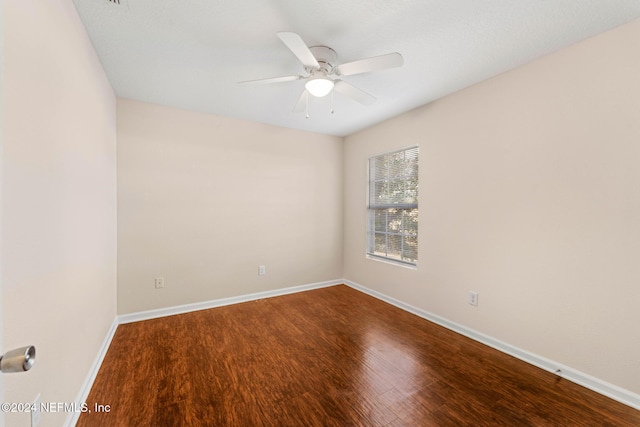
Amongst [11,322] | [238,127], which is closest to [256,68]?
[238,127]

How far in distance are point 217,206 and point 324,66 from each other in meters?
2.18

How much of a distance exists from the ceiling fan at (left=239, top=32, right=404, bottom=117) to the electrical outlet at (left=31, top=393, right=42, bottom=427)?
2056 mm

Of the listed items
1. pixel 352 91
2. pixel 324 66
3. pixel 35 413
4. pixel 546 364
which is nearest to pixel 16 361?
pixel 35 413

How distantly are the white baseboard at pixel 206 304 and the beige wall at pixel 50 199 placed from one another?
84cm

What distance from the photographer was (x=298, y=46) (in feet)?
5.29

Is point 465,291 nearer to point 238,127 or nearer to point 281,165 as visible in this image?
point 281,165

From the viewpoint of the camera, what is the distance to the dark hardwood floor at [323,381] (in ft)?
5.28

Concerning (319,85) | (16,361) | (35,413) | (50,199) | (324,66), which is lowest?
(35,413)

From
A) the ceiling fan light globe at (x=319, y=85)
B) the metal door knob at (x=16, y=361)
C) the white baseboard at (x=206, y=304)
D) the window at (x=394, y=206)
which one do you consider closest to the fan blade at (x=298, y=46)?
the ceiling fan light globe at (x=319, y=85)

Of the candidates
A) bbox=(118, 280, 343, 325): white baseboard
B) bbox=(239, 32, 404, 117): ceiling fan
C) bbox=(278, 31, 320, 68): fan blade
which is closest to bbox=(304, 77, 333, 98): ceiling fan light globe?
bbox=(239, 32, 404, 117): ceiling fan

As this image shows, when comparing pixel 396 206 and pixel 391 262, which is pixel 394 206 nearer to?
pixel 396 206

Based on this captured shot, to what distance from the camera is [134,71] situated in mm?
2324

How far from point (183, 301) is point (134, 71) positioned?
96.3 inches

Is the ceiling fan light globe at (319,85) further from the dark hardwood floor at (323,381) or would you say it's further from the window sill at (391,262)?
the window sill at (391,262)
